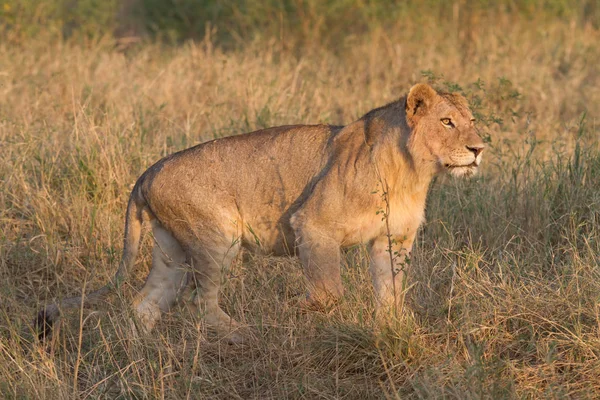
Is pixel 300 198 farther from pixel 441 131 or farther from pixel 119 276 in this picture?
pixel 119 276

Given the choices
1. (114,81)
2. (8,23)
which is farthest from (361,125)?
(8,23)

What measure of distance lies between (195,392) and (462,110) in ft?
6.64

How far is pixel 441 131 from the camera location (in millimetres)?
4777

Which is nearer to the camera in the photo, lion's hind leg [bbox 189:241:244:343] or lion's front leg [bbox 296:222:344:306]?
lion's front leg [bbox 296:222:344:306]

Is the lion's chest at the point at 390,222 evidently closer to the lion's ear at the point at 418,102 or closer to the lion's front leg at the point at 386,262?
the lion's front leg at the point at 386,262

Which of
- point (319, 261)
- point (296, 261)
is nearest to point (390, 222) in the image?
point (319, 261)

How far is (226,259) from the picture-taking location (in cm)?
491

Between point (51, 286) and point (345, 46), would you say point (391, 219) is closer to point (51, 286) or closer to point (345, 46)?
point (51, 286)

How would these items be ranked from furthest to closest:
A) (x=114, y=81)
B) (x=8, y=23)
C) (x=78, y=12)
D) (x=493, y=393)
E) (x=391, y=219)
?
(x=78, y=12), (x=8, y=23), (x=114, y=81), (x=391, y=219), (x=493, y=393)

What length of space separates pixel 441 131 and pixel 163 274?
173 cm

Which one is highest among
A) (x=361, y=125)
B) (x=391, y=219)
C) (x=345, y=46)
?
(x=361, y=125)

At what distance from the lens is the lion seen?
4.77 meters

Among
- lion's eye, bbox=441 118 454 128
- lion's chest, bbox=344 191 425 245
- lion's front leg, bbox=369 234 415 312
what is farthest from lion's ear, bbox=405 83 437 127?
lion's front leg, bbox=369 234 415 312

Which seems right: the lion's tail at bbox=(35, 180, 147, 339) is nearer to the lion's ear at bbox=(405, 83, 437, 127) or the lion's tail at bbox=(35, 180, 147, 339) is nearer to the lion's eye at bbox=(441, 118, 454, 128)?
the lion's ear at bbox=(405, 83, 437, 127)
